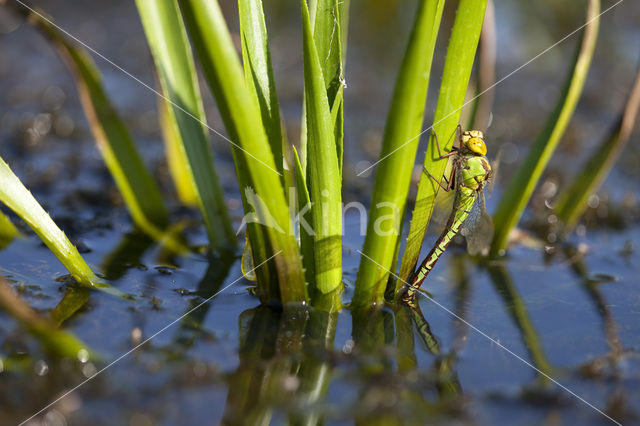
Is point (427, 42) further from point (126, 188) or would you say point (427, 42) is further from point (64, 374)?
point (126, 188)

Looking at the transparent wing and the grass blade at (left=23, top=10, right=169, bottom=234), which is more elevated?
the grass blade at (left=23, top=10, right=169, bottom=234)

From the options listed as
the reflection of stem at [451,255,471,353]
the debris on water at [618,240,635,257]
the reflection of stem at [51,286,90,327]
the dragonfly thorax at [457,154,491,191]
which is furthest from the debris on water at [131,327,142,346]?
the debris on water at [618,240,635,257]

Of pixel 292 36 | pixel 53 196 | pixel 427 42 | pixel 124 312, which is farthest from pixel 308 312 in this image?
pixel 292 36

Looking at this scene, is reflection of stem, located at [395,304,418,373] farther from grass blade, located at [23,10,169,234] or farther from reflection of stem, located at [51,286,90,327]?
grass blade, located at [23,10,169,234]

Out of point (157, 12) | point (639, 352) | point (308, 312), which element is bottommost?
point (639, 352)

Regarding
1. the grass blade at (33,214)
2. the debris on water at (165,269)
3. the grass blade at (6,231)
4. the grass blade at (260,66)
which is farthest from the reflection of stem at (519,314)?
the grass blade at (6,231)

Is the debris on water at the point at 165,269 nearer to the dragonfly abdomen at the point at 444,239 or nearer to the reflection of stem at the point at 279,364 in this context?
the reflection of stem at the point at 279,364
